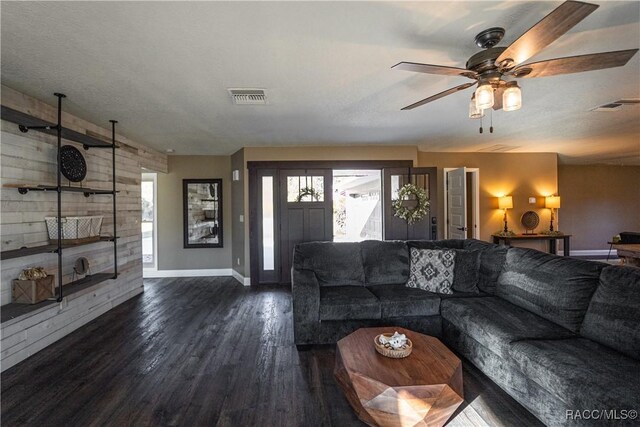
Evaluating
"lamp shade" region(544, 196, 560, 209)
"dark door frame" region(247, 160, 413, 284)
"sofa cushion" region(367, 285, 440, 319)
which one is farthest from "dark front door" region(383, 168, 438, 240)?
"lamp shade" region(544, 196, 560, 209)

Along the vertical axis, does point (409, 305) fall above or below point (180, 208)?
below

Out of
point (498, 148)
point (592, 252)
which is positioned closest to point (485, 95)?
point (498, 148)

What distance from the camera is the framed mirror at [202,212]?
6.07 meters

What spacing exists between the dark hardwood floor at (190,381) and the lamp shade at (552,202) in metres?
5.35

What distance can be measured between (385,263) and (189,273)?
14.2 feet

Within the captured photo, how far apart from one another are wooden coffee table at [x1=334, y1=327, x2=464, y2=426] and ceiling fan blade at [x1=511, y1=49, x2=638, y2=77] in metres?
1.90

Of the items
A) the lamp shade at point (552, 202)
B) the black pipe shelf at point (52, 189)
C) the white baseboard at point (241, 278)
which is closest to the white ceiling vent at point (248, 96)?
the black pipe shelf at point (52, 189)

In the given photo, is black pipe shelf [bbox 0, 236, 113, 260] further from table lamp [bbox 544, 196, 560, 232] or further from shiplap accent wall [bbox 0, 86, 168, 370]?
table lamp [bbox 544, 196, 560, 232]

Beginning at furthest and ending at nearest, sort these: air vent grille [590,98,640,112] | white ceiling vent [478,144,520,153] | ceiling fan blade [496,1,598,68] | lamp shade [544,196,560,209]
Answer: lamp shade [544,196,560,209]
white ceiling vent [478,144,520,153]
air vent grille [590,98,640,112]
ceiling fan blade [496,1,598,68]

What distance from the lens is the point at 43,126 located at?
2879 millimetres

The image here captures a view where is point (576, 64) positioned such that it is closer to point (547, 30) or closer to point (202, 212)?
point (547, 30)

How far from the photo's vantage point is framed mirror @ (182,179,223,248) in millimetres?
6074

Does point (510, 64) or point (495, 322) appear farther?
point (495, 322)

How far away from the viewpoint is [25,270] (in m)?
2.81
